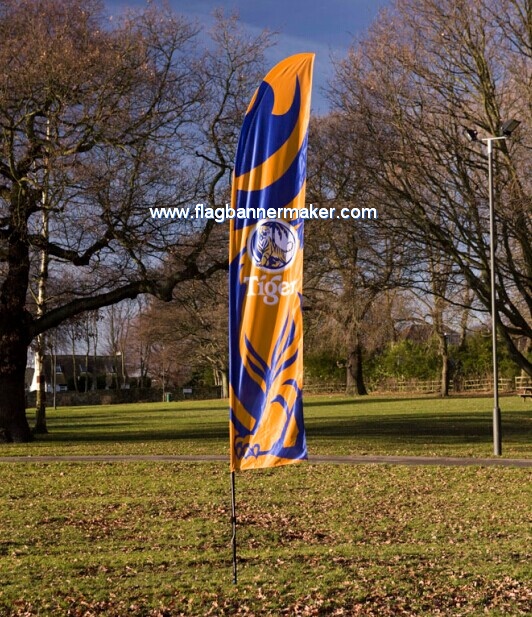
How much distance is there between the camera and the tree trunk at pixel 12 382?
2486 centimetres

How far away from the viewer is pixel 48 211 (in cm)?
2281

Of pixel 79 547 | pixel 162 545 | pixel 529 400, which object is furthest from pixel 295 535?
pixel 529 400

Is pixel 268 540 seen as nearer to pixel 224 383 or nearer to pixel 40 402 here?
pixel 40 402

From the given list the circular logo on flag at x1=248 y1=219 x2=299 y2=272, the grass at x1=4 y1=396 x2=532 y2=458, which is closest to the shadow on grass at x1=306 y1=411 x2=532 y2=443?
the grass at x1=4 y1=396 x2=532 y2=458

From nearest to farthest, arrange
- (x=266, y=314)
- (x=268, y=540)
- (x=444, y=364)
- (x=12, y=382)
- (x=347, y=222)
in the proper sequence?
(x=266, y=314) < (x=268, y=540) < (x=347, y=222) < (x=12, y=382) < (x=444, y=364)

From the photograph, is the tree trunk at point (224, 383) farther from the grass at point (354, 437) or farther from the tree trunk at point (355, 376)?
the grass at point (354, 437)

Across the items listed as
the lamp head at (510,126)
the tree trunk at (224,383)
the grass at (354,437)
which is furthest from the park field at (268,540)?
the tree trunk at (224,383)

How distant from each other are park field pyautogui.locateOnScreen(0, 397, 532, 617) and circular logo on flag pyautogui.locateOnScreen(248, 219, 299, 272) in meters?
2.90

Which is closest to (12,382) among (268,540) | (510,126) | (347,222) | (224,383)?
(347,222)

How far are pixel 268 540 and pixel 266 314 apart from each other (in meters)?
3.83

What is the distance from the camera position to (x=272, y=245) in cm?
789

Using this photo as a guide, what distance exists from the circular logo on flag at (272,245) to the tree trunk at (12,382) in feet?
60.1

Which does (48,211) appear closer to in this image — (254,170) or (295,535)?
(295,535)

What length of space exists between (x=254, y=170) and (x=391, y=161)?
1472cm
